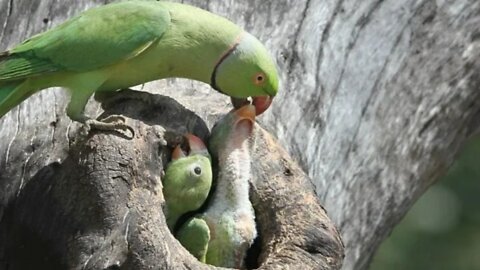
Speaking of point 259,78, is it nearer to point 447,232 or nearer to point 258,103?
point 258,103

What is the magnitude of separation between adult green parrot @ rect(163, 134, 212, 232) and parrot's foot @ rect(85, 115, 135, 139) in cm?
14

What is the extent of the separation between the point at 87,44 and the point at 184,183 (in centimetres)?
37

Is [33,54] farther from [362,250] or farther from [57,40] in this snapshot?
[362,250]

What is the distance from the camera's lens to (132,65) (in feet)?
8.61

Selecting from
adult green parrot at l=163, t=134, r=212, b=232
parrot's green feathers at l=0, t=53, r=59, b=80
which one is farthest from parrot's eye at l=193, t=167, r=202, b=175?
parrot's green feathers at l=0, t=53, r=59, b=80

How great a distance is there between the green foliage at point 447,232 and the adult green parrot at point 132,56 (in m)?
3.59

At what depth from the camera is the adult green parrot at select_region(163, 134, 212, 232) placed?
2.56 metres

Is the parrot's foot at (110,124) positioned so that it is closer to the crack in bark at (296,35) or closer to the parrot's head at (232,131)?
the parrot's head at (232,131)

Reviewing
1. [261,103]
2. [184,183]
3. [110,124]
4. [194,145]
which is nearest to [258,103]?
[261,103]

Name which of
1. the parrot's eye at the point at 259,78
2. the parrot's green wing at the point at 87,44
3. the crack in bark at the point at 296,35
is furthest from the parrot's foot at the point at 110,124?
the crack in bark at the point at 296,35

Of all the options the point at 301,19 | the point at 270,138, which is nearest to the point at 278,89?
the point at 270,138

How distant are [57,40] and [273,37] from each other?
698 mm

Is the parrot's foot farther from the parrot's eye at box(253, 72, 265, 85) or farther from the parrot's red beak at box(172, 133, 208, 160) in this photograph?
the parrot's eye at box(253, 72, 265, 85)

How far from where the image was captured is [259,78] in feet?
8.93
